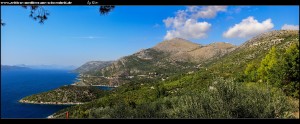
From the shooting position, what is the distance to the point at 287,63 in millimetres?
26203

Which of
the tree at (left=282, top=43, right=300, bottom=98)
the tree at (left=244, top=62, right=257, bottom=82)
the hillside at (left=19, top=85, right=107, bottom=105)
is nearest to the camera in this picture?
the tree at (left=282, top=43, right=300, bottom=98)

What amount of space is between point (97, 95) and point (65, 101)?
41.8 feet
